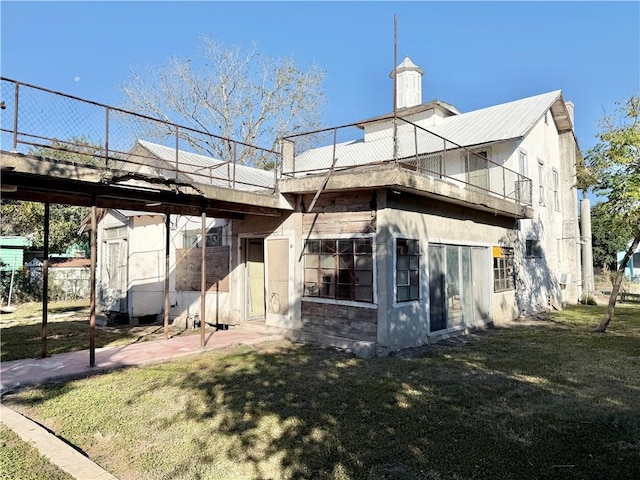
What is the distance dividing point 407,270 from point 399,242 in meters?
0.62

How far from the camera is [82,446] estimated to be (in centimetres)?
409

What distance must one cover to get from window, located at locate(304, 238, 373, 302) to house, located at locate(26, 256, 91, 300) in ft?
49.0

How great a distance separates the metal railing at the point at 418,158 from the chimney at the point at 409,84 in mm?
2410

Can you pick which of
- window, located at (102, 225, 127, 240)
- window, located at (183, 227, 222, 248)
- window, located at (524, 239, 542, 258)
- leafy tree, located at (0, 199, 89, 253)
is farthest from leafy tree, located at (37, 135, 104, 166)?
window, located at (524, 239, 542, 258)

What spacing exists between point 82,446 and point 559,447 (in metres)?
4.49

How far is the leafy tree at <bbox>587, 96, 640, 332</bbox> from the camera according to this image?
9491 millimetres

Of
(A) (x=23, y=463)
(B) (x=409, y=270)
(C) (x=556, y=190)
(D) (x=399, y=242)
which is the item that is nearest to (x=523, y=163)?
(C) (x=556, y=190)

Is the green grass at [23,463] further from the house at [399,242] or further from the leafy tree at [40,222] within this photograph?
the leafy tree at [40,222]

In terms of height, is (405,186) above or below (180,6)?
below

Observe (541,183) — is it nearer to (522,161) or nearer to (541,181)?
(541,181)

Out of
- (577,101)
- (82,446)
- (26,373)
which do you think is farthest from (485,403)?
(577,101)

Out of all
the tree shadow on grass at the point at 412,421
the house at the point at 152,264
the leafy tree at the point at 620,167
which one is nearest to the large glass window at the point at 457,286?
the tree shadow on grass at the point at 412,421

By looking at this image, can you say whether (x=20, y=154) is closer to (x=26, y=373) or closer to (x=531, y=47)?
(x=26, y=373)

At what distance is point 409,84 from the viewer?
20.2 meters
